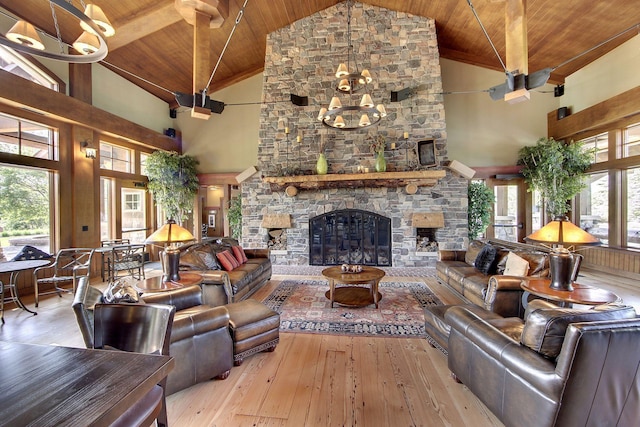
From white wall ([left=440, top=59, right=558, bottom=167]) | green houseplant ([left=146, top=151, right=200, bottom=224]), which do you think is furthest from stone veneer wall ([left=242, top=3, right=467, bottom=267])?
green houseplant ([left=146, top=151, right=200, bottom=224])

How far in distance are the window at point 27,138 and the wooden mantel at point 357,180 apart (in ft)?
12.3

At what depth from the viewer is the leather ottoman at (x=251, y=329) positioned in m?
2.34

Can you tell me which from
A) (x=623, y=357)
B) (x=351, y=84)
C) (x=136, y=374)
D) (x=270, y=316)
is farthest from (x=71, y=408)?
(x=351, y=84)

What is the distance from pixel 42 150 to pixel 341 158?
18.0 feet

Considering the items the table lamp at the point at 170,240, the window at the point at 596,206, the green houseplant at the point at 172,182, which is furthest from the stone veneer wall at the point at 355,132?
the table lamp at the point at 170,240

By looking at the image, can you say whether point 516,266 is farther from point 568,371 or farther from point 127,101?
point 127,101

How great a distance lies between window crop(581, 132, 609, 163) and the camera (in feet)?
18.5

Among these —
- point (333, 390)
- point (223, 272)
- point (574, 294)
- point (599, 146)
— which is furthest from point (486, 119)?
point (333, 390)

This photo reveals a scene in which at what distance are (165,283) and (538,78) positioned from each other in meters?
5.53

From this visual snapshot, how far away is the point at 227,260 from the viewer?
160 inches

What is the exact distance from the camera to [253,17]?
553 cm

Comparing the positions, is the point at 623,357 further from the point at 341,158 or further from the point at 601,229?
the point at 601,229

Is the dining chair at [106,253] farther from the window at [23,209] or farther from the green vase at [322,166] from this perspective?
the green vase at [322,166]

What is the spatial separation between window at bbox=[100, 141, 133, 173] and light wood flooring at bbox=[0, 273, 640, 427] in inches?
158
